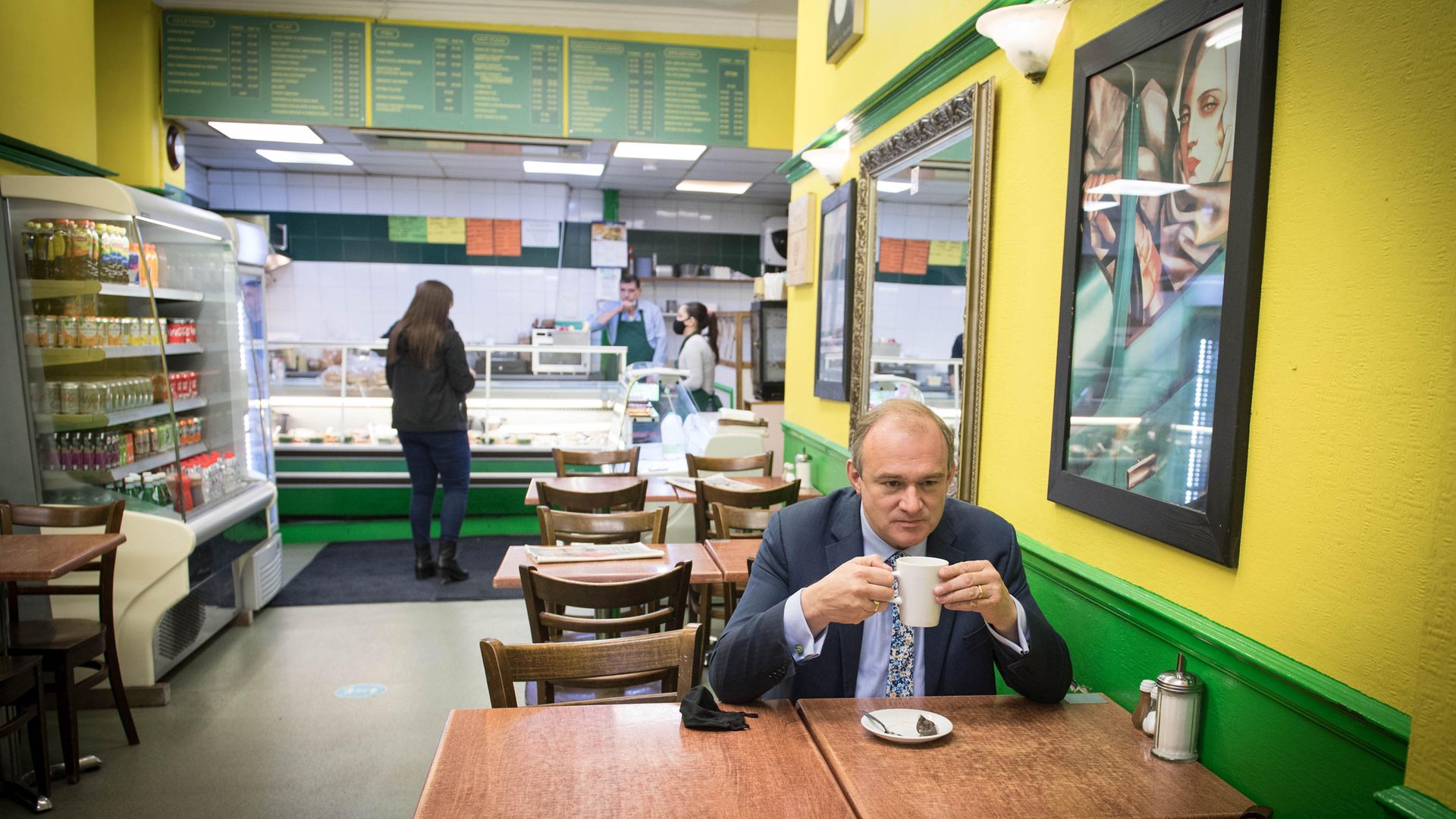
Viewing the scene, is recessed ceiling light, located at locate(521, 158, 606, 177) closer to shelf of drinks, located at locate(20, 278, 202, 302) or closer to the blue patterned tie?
shelf of drinks, located at locate(20, 278, 202, 302)

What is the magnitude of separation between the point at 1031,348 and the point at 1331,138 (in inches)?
42.8

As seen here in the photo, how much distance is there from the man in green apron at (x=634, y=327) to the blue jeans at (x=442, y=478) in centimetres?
367

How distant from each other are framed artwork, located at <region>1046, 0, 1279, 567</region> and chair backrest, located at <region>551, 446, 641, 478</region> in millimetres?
2871

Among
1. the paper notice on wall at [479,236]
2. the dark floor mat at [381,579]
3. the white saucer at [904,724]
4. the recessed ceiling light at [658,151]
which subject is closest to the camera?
the white saucer at [904,724]

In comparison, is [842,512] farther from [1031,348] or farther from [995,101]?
[995,101]

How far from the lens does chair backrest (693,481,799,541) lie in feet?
12.4

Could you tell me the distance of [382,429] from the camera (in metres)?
6.43

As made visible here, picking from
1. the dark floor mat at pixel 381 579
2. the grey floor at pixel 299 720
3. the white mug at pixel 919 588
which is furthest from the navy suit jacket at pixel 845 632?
the dark floor mat at pixel 381 579

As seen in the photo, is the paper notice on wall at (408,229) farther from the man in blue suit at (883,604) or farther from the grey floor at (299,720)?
the man in blue suit at (883,604)

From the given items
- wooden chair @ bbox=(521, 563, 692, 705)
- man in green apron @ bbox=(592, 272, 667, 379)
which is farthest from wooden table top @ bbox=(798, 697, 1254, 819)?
man in green apron @ bbox=(592, 272, 667, 379)

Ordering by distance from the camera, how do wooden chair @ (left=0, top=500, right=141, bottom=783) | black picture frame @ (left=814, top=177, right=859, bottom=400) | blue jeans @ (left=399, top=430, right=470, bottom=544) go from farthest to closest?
blue jeans @ (left=399, top=430, right=470, bottom=544)
black picture frame @ (left=814, top=177, right=859, bottom=400)
wooden chair @ (left=0, top=500, right=141, bottom=783)

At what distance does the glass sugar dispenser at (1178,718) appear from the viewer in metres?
1.60

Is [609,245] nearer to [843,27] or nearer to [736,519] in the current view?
[843,27]

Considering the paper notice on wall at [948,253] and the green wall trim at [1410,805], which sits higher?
the paper notice on wall at [948,253]
